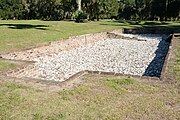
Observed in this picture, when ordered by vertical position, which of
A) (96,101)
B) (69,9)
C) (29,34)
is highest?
(69,9)

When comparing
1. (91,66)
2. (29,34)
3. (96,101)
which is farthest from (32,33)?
(96,101)

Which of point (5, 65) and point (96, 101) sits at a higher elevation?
Result: point (5, 65)

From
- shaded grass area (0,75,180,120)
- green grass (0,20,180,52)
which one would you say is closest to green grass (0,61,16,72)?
shaded grass area (0,75,180,120)

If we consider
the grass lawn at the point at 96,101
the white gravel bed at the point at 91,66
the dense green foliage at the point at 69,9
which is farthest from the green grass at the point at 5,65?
the dense green foliage at the point at 69,9

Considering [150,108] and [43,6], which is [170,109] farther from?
[43,6]

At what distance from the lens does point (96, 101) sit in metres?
6.01

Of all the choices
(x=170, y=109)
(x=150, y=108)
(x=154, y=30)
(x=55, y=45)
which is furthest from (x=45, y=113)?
(x=154, y=30)

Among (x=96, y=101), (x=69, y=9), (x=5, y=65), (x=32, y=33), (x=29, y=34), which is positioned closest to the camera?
(x=96, y=101)

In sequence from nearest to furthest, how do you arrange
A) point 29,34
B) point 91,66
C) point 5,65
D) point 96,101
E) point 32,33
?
point 96,101, point 5,65, point 91,66, point 29,34, point 32,33

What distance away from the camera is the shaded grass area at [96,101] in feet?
17.3

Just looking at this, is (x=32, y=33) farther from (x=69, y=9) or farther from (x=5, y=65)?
(x=69, y=9)

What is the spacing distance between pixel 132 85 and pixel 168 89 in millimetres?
937

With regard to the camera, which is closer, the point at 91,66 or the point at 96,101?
the point at 96,101

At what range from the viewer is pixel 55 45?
1691 cm
